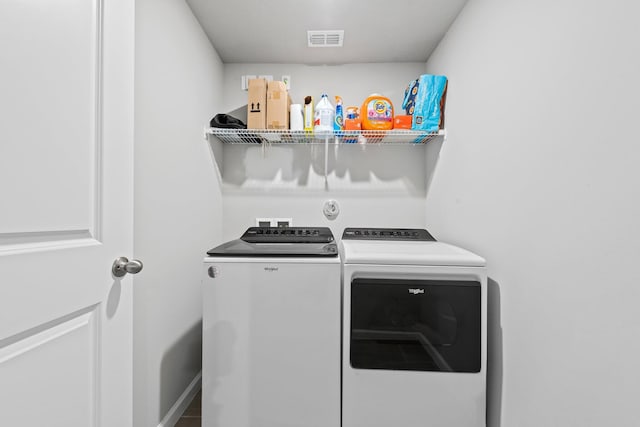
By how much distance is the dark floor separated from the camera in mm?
1523

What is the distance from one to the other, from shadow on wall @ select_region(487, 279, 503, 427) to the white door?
4.88ft

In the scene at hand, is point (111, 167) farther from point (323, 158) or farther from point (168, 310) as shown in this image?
point (323, 158)

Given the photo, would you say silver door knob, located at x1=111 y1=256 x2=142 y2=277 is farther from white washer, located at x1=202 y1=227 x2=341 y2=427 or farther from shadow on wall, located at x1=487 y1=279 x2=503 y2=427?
shadow on wall, located at x1=487 y1=279 x2=503 y2=427

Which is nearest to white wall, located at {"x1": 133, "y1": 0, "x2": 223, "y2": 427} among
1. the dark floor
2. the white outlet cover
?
the dark floor

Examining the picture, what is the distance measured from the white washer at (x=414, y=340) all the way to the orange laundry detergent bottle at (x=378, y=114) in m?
1.01

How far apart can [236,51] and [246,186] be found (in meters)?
1.01

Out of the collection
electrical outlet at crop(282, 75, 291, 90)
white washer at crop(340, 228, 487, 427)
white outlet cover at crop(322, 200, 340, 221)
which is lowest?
white washer at crop(340, 228, 487, 427)

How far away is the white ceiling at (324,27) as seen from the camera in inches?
63.4

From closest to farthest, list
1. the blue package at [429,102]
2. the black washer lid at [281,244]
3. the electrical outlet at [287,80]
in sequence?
the black washer lid at [281,244] → the blue package at [429,102] → the electrical outlet at [287,80]

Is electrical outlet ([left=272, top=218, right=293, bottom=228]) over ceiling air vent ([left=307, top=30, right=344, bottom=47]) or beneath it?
beneath

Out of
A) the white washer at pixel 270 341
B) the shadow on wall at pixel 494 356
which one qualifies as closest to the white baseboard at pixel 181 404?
the white washer at pixel 270 341

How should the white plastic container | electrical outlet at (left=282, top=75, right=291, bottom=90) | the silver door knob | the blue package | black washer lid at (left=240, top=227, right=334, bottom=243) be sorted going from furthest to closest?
electrical outlet at (left=282, top=75, right=291, bottom=90), the white plastic container, the blue package, black washer lid at (left=240, top=227, right=334, bottom=243), the silver door knob

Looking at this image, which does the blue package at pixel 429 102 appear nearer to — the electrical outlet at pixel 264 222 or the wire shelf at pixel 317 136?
the wire shelf at pixel 317 136

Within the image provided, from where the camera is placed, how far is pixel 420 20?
5.70ft
